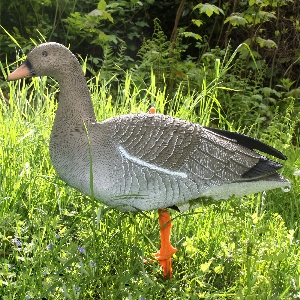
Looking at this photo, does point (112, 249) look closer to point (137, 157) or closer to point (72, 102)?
point (137, 157)

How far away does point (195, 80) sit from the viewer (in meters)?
4.59

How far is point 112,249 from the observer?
6.79 ft

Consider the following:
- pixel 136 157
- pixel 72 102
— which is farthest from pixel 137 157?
pixel 72 102

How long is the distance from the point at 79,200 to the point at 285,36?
13.9ft

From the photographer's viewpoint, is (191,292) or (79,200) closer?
(191,292)

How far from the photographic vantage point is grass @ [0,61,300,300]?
189 centimetres

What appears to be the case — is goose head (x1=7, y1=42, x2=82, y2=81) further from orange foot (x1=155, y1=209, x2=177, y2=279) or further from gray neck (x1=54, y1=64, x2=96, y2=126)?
orange foot (x1=155, y1=209, x2=177, y2=279)

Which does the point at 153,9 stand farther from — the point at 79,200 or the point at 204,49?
the point at 79,200

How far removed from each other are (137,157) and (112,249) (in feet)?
1.52

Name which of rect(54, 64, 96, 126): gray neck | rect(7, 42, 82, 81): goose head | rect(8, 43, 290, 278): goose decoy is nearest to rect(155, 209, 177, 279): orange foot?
rect(8, 43, 290, 278): goose decoy

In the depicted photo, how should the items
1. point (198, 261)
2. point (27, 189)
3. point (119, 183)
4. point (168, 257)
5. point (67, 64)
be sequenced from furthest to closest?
point (27, 189) < point (198, 261) < point (168, 257) < point (67, 64) < point (119, 183)

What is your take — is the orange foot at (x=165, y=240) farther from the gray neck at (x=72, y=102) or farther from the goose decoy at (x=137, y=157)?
the gray neck at (x=72, y=102)

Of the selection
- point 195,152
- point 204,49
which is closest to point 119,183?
point 195,152

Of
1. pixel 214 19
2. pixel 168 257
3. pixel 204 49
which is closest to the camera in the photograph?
pixel 168 257
